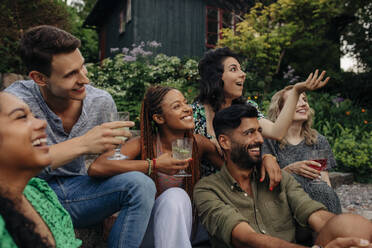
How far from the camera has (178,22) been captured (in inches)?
548

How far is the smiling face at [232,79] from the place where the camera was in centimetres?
346

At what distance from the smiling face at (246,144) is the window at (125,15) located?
12191mm

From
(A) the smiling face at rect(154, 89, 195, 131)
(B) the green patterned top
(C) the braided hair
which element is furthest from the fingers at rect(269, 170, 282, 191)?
(B) the green patterned top

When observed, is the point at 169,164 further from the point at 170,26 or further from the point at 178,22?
the point at 178,22

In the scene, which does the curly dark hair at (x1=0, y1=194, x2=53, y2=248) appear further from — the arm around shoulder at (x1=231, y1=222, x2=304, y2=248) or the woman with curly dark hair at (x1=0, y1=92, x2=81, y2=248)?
the arm around shoulder at (x1=231, y1=222, x2=304, y2=248)

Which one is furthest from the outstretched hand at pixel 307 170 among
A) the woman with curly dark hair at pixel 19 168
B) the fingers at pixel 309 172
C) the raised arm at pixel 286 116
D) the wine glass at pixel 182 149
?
the woman with curly dark hair at pixel 19 168

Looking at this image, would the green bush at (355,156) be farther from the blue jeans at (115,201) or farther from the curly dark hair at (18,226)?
the curly dark hair at (18,226)

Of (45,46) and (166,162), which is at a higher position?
(45,46)

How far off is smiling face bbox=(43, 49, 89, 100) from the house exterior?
429 inches

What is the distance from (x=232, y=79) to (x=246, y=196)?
4.52ft

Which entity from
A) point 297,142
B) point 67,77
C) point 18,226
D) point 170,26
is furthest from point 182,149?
point 170,26

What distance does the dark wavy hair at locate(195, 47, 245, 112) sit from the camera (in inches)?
140

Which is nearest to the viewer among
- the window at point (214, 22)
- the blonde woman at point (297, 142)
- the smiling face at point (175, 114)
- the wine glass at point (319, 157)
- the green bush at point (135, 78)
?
the wine glass at point (319, 157)

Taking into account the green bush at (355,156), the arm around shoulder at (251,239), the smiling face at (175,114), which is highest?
the smiling face at (175,114)
